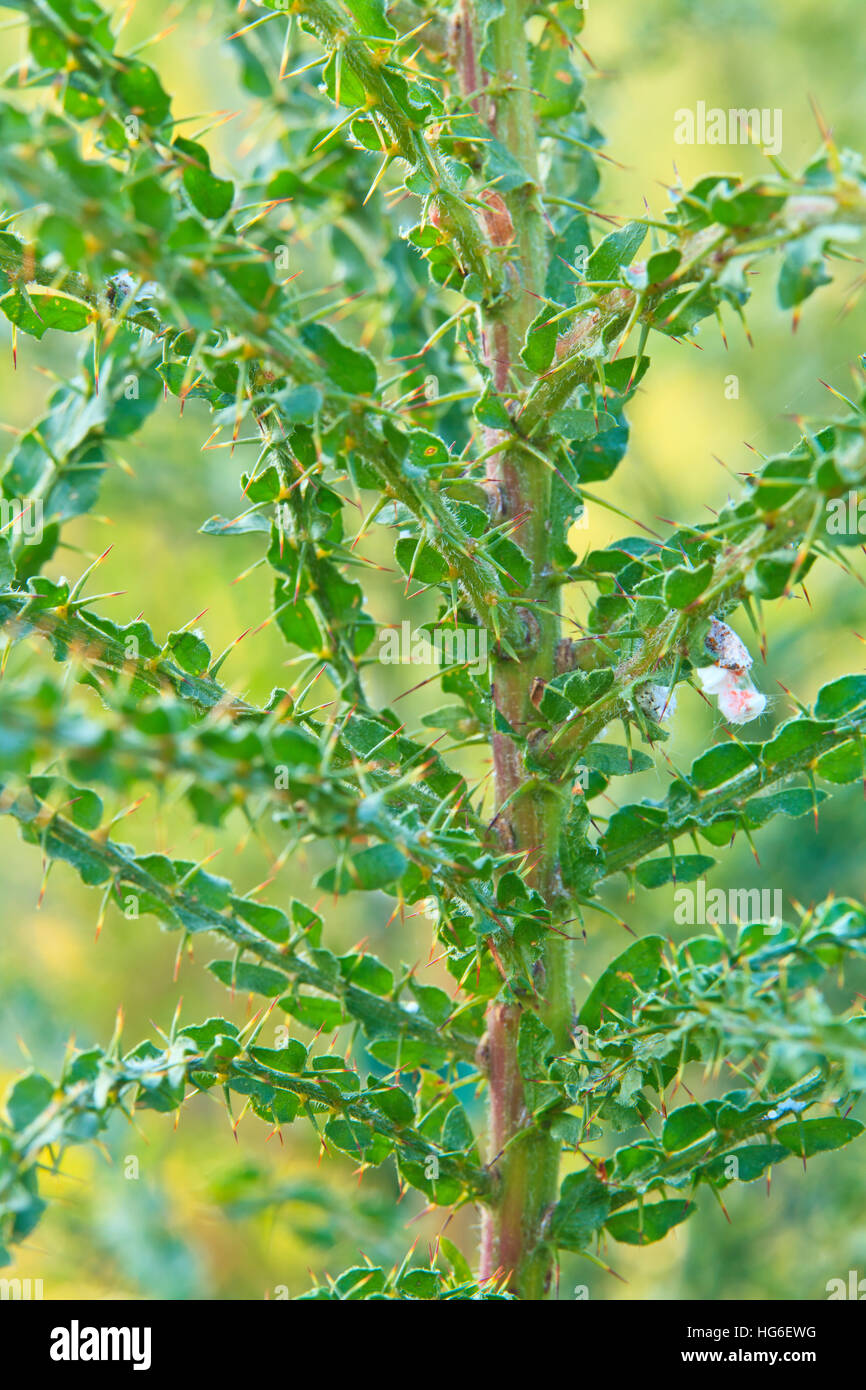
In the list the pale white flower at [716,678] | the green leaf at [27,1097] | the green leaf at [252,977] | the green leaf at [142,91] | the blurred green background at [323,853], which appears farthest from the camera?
the blurred green background at [323,853]

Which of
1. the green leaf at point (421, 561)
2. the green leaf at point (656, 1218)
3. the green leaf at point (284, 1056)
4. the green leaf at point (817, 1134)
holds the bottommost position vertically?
the green leaf at point (656, 1218)

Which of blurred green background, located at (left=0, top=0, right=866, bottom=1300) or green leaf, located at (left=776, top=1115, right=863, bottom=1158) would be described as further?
blurred green background, located at (left=0, top=0, right=866, bottom=1300)

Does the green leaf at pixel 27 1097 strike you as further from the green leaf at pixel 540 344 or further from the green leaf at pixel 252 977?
the green leaf at pixel 540 344

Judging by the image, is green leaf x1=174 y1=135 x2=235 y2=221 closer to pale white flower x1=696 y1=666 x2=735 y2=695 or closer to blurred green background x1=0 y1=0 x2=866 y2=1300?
pale white flower x1=696 y1=666 x2=735 y2=695

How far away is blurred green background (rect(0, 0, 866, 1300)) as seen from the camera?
6.86ft

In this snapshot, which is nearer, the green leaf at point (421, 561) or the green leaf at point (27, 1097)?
the green leaf at point (27, 1097)

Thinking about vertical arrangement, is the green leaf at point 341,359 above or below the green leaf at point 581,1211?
above

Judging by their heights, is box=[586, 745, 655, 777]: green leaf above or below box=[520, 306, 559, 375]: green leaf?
below

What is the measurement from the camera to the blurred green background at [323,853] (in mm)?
2092

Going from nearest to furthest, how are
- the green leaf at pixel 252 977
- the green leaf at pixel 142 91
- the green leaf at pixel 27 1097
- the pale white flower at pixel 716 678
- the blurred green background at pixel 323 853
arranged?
1. the green leaf at pixel 142 91
2. the green leaf at pixel 27 1097
3. the green leaf at pixel 252 977
4. the pale white flower at pixel 716 678
5. the blurred green background at pixel 323 853

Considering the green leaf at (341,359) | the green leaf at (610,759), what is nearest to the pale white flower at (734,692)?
the green leaf at (610,759)

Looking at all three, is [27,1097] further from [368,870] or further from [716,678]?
[716,678]

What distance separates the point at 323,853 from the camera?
124 inches

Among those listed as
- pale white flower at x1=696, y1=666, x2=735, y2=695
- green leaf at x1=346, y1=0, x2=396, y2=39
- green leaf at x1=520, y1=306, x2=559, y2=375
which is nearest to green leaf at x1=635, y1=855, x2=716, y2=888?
pale white flower at x1=696, y1=666, x2=735, y2=695
